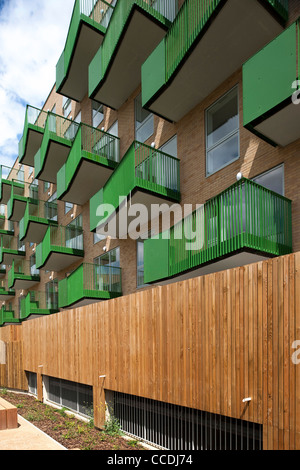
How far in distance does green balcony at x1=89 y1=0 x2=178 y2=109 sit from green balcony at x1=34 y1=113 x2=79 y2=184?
15.5 ft

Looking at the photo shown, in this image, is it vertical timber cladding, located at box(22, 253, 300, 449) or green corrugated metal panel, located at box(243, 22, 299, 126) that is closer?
vertical timber cladding, located at box(22, 253, 300, 449)

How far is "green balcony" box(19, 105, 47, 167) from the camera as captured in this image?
25094 mm

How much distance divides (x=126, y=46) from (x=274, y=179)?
306 inches

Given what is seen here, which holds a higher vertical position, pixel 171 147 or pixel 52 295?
pixel 171 147

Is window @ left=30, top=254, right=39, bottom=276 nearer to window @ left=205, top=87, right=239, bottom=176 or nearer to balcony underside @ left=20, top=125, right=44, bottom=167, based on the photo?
balcony underside @ left=20, top=125, right=44, bottom=167

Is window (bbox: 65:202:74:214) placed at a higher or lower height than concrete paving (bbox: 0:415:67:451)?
higher

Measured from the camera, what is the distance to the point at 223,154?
10180 millimetres

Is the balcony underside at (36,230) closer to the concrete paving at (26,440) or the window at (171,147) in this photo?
the window at (171,147)

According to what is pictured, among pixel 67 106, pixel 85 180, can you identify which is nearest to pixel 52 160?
pixel 67 106

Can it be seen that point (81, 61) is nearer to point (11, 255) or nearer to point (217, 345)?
point (217, 345)

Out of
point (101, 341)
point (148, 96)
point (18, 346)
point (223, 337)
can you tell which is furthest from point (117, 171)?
point (18, 346)

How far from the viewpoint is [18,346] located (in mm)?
18484

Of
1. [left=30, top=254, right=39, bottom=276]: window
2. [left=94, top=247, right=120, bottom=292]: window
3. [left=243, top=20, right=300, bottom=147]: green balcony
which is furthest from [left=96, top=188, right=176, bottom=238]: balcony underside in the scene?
[left=30, top=254, right=39, bottom=276]: window

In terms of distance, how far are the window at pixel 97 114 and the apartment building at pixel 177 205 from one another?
7.6 inches
